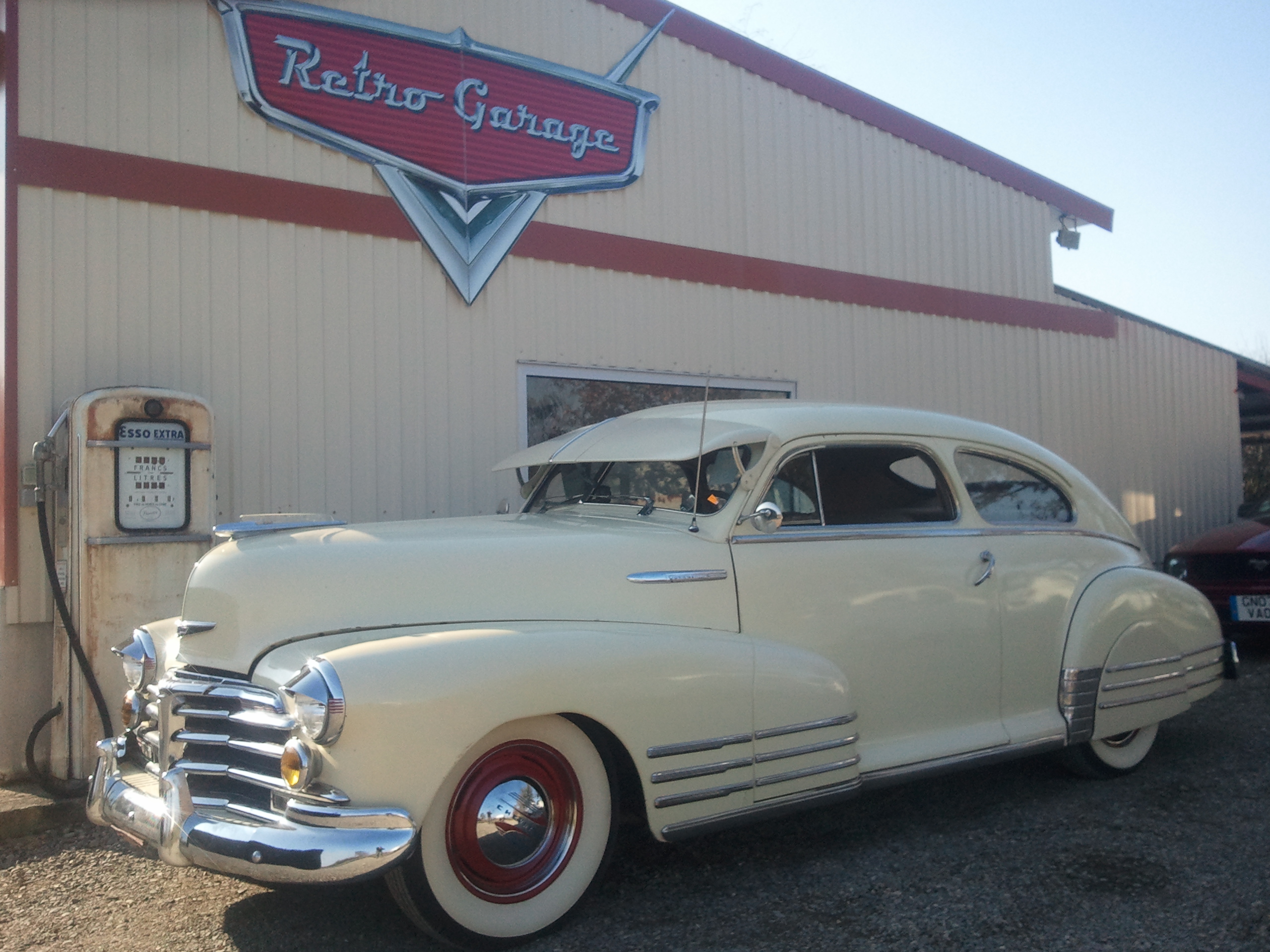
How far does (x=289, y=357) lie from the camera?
18.6 ft

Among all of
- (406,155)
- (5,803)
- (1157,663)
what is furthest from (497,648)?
(406,155)

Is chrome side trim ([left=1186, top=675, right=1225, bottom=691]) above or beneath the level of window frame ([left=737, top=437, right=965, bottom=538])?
beneath

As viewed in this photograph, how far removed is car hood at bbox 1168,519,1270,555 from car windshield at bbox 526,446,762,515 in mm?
5190

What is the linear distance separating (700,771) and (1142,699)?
2.29 meters

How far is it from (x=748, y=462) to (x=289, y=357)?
3.06 m

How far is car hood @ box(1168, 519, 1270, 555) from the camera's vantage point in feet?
23.6

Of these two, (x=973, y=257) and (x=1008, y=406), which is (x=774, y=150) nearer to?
(x=973, y=257)

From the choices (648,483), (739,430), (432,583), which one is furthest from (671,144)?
(432,583)

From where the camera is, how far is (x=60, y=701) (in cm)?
468

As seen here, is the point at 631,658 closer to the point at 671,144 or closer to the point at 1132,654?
the point at 1132,654

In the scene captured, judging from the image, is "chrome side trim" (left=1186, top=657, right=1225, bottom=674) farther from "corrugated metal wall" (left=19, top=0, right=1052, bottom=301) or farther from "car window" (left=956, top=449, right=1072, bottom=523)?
"corrugated metal wall" (left=19, top=0, right=1052, bottom=301)

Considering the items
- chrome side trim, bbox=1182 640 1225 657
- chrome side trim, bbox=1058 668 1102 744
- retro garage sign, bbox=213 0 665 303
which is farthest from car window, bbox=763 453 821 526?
retro garage sign, bbox=213 0 665 303

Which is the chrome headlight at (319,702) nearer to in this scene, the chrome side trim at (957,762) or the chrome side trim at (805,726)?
the chrome side trim at (805,726)

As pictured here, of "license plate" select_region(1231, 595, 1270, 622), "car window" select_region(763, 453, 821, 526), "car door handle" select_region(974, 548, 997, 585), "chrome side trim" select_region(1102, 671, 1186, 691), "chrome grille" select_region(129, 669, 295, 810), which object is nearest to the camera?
"chrome grille" select_region(129, 669, 295, 810)
